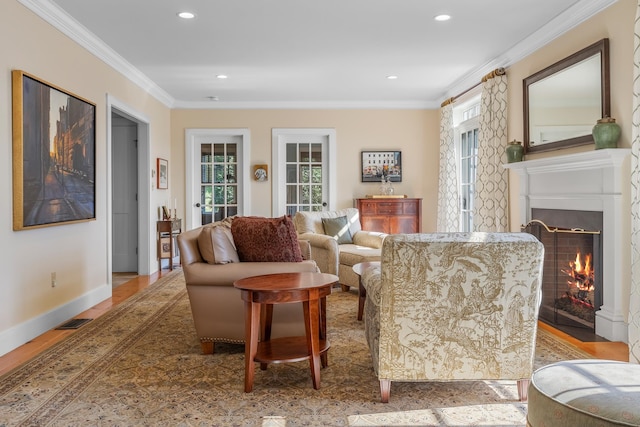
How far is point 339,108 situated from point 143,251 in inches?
137

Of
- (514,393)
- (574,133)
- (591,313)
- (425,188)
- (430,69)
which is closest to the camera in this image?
(514,393)

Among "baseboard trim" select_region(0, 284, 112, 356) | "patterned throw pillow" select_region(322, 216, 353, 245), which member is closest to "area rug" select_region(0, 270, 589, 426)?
"baseboard trim" select_region(0, 284, 112, 356)

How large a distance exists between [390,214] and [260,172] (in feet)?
6.72

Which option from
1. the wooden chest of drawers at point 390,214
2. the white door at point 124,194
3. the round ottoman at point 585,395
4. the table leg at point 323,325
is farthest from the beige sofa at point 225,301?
the wooden chest of drawers at point 390,214

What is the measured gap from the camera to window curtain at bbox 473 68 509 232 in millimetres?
5098

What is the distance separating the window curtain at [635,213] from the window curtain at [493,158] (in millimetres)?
1909

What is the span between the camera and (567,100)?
4059mm

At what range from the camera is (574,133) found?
398cm

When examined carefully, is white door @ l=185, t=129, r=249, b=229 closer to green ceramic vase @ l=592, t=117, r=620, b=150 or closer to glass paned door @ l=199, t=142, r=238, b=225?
glass paned door @ l=199, t=142, r=238, b=225

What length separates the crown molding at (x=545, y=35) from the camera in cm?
368

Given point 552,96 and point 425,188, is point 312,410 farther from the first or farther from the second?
point 425,188

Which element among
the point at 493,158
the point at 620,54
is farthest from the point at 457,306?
the point at 493,158

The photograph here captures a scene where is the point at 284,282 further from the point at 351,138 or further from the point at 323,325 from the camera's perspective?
the point at 351,138

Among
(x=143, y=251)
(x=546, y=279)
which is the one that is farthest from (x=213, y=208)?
(x=546, y=279)
